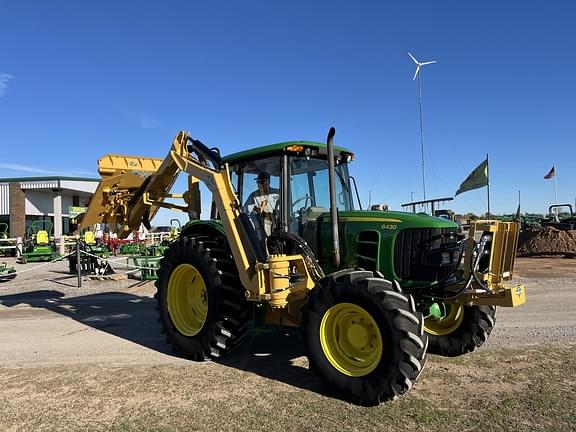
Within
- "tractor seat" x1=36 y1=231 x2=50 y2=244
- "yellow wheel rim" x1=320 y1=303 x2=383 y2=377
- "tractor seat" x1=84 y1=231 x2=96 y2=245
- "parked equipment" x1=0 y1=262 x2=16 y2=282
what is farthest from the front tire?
"tractor seat" x1=36 y1=231 x2=50 y2=244

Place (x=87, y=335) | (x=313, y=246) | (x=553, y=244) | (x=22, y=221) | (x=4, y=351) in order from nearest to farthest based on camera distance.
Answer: (x=313, y=246) → (x=4, y=351) → (x=87, y=335) → (x=553, y=244) → (x=22, y=221)

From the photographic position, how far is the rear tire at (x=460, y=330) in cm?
621

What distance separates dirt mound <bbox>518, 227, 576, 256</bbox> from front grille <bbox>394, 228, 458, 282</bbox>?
18.4 meters

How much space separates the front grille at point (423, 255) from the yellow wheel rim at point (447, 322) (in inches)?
36.9

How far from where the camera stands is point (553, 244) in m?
21.9

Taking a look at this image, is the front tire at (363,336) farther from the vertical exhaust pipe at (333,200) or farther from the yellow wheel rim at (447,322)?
the yellow wheel rim at (447,322)

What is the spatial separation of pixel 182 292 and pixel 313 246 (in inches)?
85.0

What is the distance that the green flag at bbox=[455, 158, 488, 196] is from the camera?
2473cm

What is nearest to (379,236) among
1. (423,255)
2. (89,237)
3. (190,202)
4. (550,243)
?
(423,255)

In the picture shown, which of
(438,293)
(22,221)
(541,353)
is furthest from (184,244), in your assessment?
(22,221)

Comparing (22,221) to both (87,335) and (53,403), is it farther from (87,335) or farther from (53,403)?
(53,403)

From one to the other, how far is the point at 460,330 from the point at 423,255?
1406 millimetres

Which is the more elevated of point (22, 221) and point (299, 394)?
point (22, 221)

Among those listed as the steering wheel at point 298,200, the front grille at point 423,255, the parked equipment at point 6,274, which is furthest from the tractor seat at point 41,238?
the front grille at point 423,255
